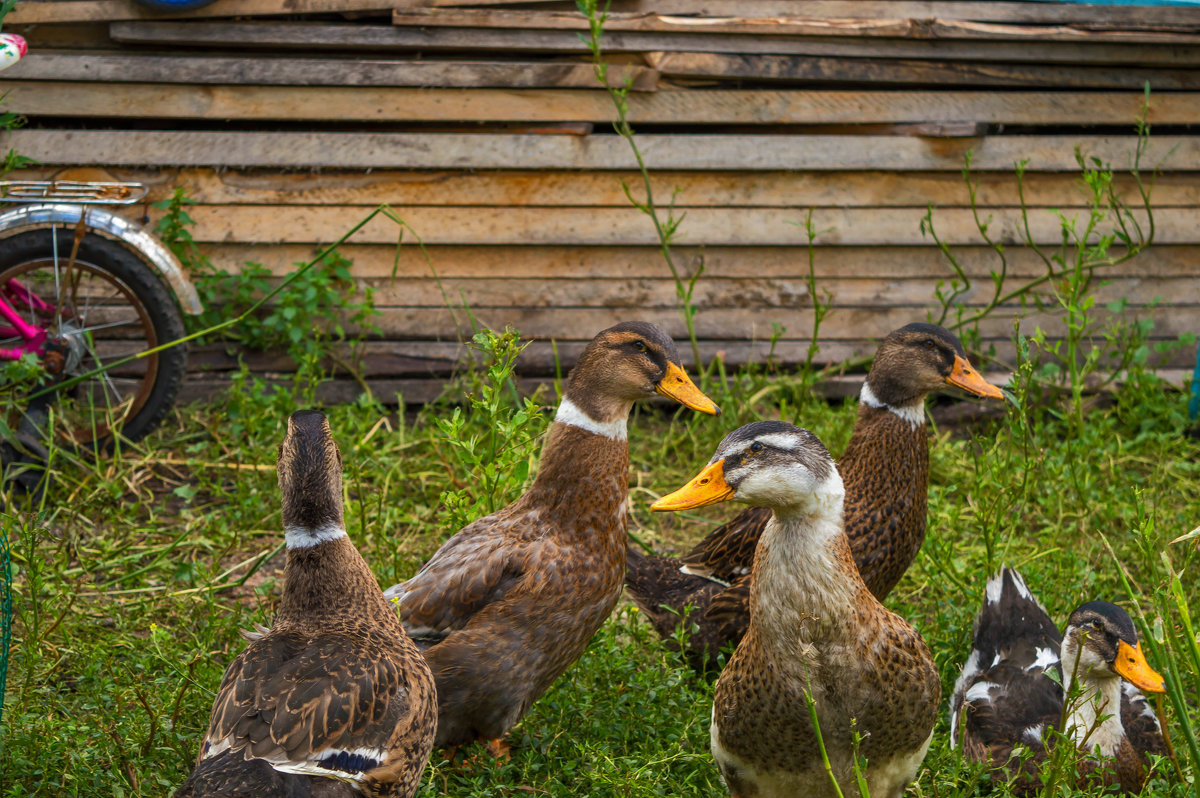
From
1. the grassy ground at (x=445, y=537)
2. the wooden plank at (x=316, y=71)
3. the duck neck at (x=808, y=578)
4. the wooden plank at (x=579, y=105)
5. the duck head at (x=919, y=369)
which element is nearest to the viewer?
the duck neck at (x=808, y=578)

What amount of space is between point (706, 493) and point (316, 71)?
3.86 m

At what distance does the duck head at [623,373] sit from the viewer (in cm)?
354

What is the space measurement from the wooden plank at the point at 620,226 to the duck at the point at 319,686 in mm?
3145

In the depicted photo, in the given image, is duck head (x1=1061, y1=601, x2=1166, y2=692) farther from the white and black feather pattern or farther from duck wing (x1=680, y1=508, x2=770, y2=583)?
duck wing (x1=680, y1=508, x2=770, y2=583)

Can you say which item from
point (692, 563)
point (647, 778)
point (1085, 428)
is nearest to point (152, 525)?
point (692, 563)

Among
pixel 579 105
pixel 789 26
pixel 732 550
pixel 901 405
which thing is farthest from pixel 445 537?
pixel 789 26

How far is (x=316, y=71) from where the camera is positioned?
5.64 metres

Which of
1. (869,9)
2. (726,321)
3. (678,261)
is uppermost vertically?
(869,9)

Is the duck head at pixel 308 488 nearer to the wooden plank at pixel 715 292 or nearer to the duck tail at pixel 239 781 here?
the duck tail at pixel 239 781

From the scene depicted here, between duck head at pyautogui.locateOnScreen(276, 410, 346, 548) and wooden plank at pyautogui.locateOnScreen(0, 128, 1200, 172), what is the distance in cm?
323

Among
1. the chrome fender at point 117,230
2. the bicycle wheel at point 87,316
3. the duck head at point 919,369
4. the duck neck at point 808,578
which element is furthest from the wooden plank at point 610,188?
the duck neck at point 808,578

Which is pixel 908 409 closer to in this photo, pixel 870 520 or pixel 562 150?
pixel 870 520

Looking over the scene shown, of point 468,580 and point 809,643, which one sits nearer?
point 809,643

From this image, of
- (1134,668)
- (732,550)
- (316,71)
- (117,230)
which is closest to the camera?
(1134,668)
